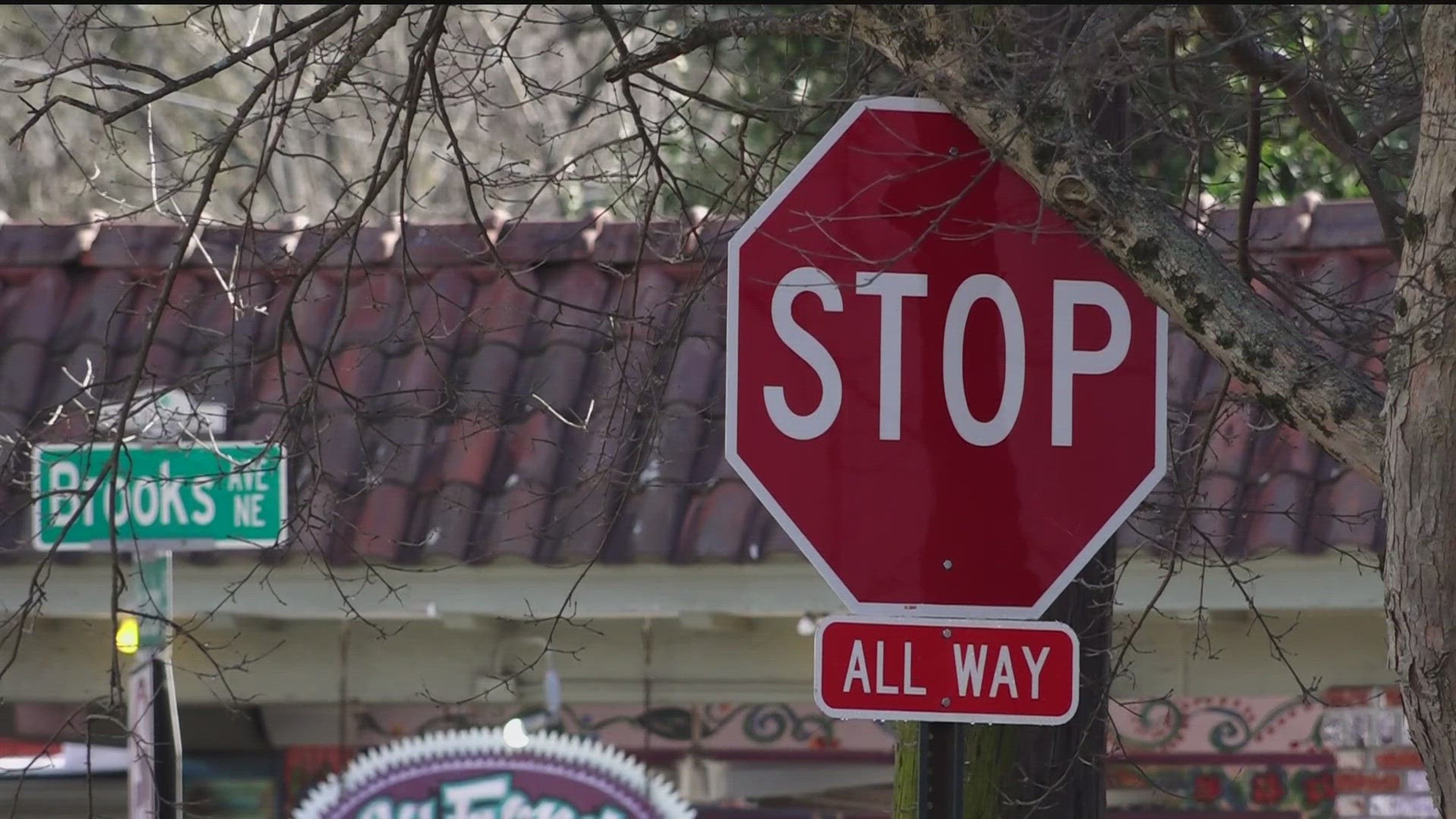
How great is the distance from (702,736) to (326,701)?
1.57 metres

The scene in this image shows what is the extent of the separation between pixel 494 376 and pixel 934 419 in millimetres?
3973

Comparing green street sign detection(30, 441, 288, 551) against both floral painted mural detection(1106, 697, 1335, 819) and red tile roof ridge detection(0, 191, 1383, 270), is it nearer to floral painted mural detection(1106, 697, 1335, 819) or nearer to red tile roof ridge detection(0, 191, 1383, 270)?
red tile roof ridge detection(0, 191, 1383, 270)

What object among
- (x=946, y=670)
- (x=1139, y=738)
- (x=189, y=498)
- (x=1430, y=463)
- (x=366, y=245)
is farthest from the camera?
(x=366, y=245)

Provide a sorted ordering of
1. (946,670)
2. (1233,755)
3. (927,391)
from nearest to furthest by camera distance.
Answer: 1. (946,670)
2. (927,391)
3. (1233,755)

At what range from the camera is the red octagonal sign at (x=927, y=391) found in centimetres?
299

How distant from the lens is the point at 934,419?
3.04m

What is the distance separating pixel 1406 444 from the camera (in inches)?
111

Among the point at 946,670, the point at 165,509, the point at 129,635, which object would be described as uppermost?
the point at 165,509

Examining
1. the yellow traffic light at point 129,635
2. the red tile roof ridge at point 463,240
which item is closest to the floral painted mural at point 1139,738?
the red tile roof ridge at point 463,240

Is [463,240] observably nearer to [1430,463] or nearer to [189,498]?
[189,498]

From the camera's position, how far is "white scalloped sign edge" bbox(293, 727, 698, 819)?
24.3 ft

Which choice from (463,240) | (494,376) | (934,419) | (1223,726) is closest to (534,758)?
(494,376)

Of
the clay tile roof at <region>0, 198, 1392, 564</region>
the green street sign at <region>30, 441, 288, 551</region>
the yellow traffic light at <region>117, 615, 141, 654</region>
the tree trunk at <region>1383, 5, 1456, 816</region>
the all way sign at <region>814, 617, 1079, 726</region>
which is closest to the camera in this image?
the tree trunk at <region>1383, 5, 1456, 816</region>

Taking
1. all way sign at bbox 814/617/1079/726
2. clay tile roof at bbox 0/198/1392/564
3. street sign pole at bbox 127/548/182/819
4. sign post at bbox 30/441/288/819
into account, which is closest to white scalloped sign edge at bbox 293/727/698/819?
clay tile roof at bbox 0/198/1392/564
